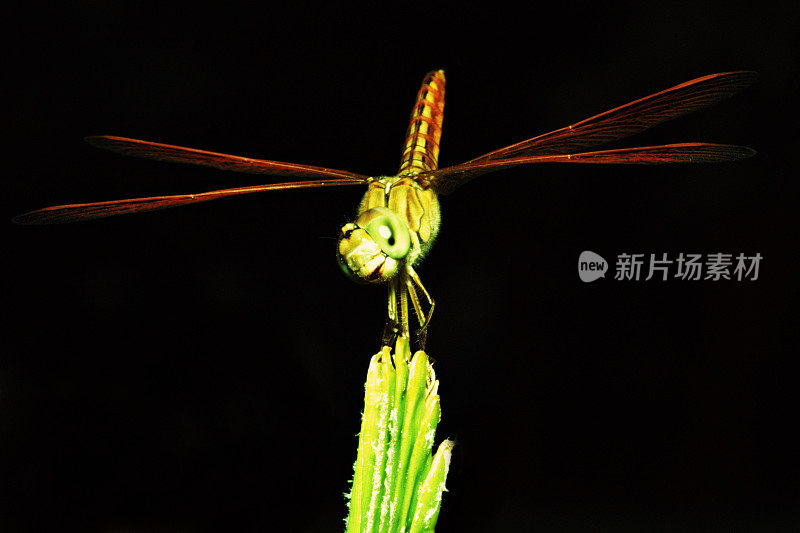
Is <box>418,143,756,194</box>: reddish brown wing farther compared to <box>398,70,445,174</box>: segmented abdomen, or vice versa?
<box>398,70,445,174</box>: segmented abdomen

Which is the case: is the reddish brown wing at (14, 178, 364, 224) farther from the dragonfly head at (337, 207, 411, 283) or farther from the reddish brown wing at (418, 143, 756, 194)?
the reddish brown wing at (418, 143, 756, 194)

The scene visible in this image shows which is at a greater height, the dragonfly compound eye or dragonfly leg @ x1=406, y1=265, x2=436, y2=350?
the dragonfly compound eye

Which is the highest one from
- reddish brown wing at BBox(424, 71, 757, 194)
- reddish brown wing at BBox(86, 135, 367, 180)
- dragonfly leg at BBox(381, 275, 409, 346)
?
reddish brown wing at BBox(424, 71, 757, 194)

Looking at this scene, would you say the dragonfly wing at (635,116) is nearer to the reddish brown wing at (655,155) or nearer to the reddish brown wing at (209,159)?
the reddish brown wing at (655,155)

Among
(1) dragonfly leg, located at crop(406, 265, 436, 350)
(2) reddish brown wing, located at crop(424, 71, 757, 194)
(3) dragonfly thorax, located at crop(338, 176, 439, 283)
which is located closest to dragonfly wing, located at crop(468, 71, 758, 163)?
(2) reddish brown wing, located at crop(424, 71, 757, 194)

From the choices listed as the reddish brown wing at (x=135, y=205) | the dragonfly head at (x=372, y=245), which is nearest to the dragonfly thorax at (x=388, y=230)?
the dragonfly head at (x=372, y=245)

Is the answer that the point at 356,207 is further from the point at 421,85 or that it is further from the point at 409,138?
the point at 421,85

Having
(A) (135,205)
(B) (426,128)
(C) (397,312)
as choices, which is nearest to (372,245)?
(C) (397,312)

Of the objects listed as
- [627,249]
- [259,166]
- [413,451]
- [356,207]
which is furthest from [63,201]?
[627,249]
